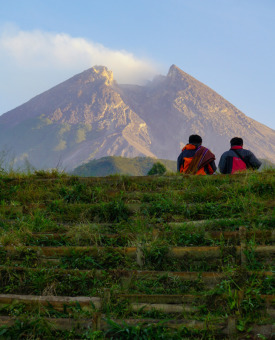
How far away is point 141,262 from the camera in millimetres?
3916

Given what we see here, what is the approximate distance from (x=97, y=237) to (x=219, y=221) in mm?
1379

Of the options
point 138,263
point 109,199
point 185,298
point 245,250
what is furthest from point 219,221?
point 109,199

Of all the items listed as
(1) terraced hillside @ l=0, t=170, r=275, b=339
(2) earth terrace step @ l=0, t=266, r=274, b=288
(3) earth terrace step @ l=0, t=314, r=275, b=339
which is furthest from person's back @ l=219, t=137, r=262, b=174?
(3) earth terrace step @ l=0, t=314, r=275, b=339

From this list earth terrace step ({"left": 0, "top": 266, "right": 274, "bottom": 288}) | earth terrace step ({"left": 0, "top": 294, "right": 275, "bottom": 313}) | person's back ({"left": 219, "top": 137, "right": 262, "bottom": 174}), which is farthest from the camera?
person's back ({"left": 219, "top": 137, "right": 262, "bottom": 174})

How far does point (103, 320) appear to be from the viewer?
118 inches

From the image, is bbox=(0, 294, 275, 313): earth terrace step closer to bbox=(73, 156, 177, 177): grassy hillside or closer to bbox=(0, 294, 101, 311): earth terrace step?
bbox=(0, 294, 101, 311): earth terrace step

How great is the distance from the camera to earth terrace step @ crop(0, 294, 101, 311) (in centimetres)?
327

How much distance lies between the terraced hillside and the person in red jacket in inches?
59.9

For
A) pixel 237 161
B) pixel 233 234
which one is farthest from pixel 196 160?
pixel 233 234

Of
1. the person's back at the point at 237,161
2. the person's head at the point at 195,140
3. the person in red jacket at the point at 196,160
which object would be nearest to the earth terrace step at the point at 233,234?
the person in red jacket at the point at 196,160

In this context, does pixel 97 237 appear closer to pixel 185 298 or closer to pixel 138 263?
pixel 138 263

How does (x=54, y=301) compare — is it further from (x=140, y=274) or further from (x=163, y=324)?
(x=163, y=324)

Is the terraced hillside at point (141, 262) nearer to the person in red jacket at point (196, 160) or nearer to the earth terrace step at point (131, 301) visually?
the earth terrace step at point (131, 301)

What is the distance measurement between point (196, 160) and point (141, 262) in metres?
4.02
